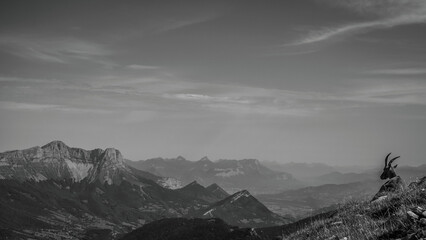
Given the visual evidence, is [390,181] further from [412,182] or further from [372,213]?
[372,213]

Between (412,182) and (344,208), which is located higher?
(412,182)

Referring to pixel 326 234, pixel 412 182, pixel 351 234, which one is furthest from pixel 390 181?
pixel 351 234

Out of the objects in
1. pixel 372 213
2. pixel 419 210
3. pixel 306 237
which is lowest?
pixel 306 237

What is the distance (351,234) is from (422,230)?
120 inches

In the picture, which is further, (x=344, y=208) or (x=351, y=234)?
(x=344, y=208)

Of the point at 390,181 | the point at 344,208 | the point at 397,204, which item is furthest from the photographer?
the point at 390,181

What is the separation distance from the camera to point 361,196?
2222cm

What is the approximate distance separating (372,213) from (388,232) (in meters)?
5.79

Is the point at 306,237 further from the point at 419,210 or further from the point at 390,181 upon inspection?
the point at 390,181

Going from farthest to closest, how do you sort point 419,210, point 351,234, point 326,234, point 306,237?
point 306,237 → point 326,234 → point 351,234 → point 419,210

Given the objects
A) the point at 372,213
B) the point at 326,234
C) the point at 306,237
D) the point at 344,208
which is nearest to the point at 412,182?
the point at 344,208

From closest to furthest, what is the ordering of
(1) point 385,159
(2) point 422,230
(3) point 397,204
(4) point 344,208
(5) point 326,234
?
1. (2) point 422,230
2. (5) point 326,234
3. (3) point 397,204
4. (4) point 344,208
5. (1) point 385,159

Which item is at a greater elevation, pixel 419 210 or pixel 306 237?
pixel 419 210

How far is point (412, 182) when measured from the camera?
21422 millimetres
